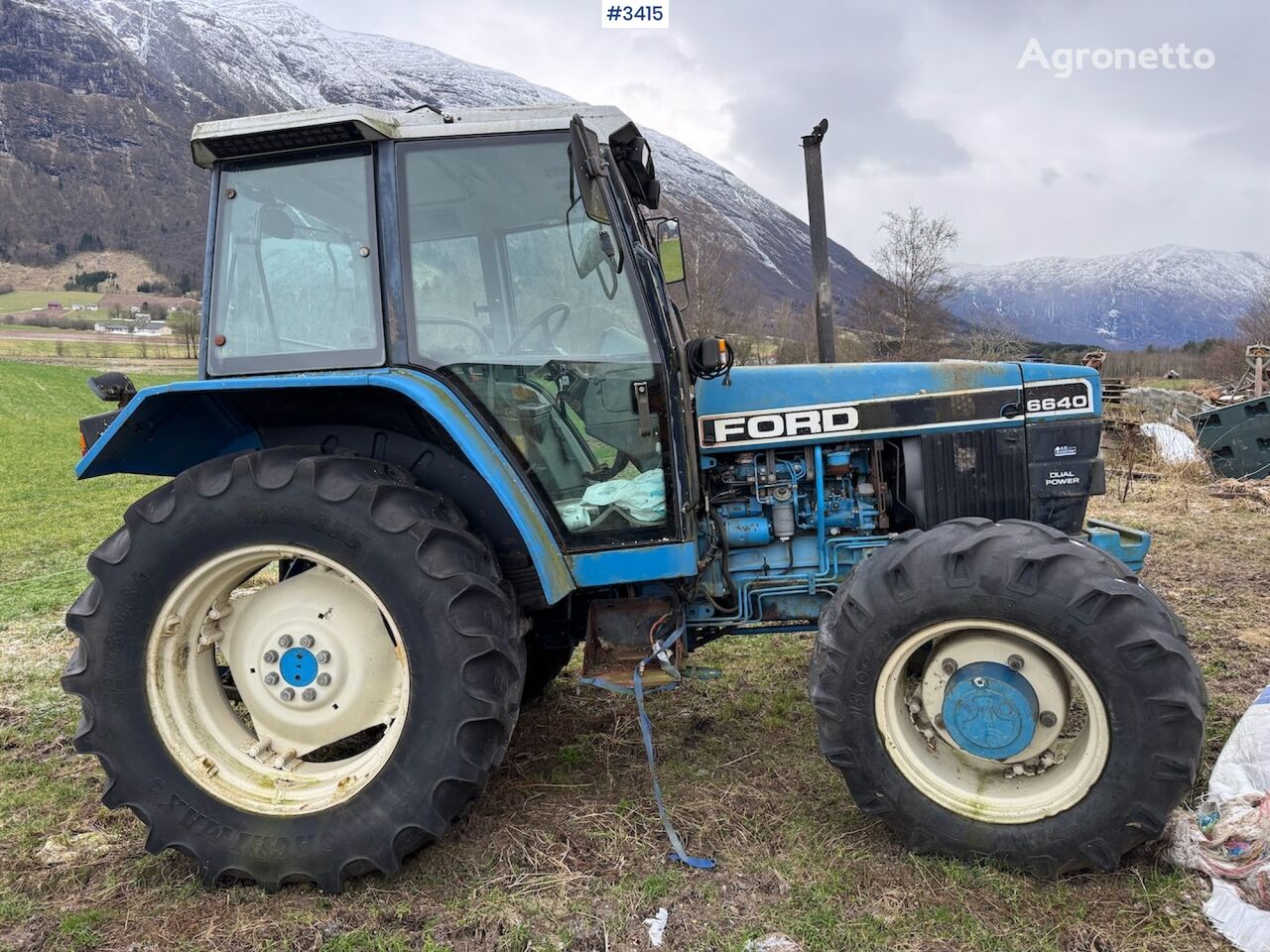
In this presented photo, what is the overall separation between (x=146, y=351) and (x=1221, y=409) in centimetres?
4990

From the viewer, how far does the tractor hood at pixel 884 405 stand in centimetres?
310

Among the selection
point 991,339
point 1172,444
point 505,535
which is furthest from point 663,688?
point 991,339

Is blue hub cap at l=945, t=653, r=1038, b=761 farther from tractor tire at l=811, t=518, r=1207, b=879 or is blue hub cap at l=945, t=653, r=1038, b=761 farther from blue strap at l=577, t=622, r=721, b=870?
blue strap at l=577, t=622, r=721, b=870

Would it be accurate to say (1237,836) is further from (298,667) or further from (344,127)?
(344,127)

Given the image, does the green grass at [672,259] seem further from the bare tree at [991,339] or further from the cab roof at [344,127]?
the bare tree at [991,339]

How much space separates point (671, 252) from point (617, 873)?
2.15 meters

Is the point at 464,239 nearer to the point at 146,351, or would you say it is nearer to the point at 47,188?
the point at 146,351

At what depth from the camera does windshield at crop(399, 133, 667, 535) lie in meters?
2.69

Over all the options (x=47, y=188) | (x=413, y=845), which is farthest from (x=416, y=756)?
(x=47, y=188)

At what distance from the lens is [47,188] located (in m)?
122

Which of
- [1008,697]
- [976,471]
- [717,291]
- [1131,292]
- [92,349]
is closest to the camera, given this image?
[1008,697]

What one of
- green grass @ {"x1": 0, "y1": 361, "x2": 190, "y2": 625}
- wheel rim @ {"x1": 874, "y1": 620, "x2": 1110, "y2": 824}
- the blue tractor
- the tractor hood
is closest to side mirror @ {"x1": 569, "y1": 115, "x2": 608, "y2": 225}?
the blue tractor

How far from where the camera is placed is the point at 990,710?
8.13 ft

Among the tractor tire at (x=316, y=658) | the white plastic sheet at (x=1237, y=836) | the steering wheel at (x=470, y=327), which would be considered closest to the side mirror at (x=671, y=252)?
the steering wheel at (x=470, y=327)
